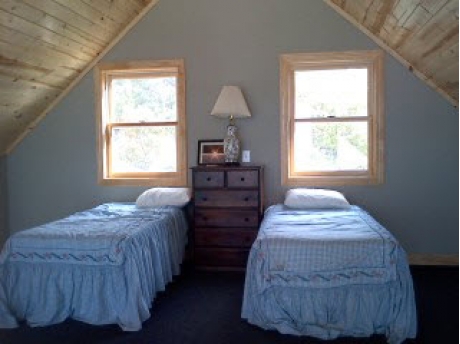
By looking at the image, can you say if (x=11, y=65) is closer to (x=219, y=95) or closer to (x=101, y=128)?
(x=101, y=128)

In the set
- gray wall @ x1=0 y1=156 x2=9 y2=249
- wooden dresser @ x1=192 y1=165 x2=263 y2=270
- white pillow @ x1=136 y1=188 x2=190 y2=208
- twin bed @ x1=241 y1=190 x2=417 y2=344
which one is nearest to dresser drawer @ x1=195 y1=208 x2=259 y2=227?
wooden dresser @ x1=192 y1=165 x2=263 y2=270

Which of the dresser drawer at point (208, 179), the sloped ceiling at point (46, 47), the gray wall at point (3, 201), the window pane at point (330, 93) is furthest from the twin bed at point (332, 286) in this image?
the gray wall at point (3, 201)

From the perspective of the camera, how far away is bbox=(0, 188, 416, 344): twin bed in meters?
2.44

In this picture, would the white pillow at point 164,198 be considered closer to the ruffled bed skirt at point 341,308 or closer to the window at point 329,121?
the window at point 329,121

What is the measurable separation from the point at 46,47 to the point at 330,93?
257 centimetres

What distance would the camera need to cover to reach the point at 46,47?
3441 mm

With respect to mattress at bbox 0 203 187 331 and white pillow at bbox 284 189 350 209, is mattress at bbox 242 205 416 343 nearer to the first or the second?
mattress at bbox 0 203 187 331

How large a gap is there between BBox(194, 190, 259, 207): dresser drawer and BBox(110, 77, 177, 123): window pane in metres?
0.95

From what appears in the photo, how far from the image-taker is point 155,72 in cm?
423

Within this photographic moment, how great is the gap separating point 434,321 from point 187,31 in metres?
3.26

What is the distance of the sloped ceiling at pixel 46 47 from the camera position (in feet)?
9.95

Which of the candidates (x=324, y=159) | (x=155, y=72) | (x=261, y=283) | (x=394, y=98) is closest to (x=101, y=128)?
(x=155, y=72)

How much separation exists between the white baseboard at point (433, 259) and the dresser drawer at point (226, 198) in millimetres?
1598

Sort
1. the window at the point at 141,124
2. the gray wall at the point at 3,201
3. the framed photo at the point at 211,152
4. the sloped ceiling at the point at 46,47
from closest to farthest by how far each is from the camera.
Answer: the sloped ceiling at the point at 46,47 < the framed photo at the point at 211,152 < the window at the point at 141,124 < the gray wall at the point at 3,201
